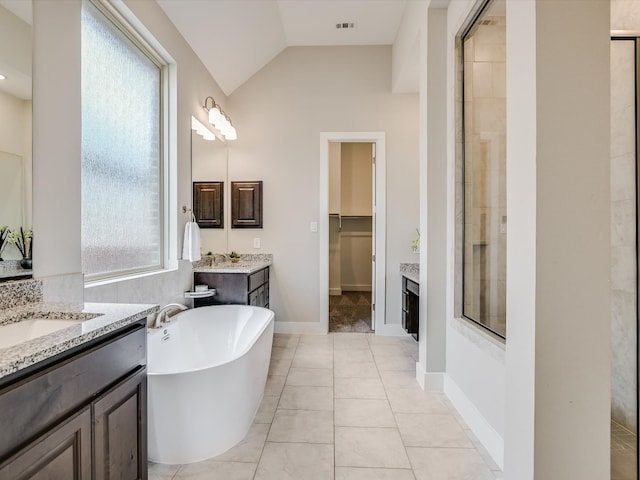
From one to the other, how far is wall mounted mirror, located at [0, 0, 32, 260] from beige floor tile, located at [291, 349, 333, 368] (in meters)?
2.15

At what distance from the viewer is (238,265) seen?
10.6 feet

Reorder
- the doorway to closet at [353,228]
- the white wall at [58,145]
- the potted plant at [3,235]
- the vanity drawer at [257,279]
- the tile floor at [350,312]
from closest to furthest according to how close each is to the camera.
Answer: the potted plant at [3,235] < the white wall at [58,145] < the vanity drawer at [257,279] < the tile floor at [350,312] < the doorway to closet at [353,228]

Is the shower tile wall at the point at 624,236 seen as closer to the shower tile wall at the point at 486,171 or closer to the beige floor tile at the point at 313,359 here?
the shower tile wall at the point at 486,171

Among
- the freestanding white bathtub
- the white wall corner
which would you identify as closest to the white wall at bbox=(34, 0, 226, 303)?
the freestanding white bathtub

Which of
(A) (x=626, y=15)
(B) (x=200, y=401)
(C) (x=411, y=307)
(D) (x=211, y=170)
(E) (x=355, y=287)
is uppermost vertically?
(A) (x=626, y=15)

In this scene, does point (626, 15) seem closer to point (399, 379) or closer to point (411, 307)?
point (411, 307)

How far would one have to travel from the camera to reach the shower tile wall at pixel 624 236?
1754 mm

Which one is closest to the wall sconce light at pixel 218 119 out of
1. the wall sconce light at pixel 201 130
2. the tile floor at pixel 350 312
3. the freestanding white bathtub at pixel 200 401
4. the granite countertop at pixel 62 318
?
the wall sconce light at pixel 201 130

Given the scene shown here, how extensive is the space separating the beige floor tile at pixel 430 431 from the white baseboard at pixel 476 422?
72 mm

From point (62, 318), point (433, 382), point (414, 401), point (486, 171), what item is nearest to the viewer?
point (62, 318)

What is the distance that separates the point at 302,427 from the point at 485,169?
1957mm

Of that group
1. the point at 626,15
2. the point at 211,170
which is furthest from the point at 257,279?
the point at 626,15

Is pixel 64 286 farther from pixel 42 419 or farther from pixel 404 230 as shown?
pixel 404 230

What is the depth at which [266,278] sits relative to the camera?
359 cm
